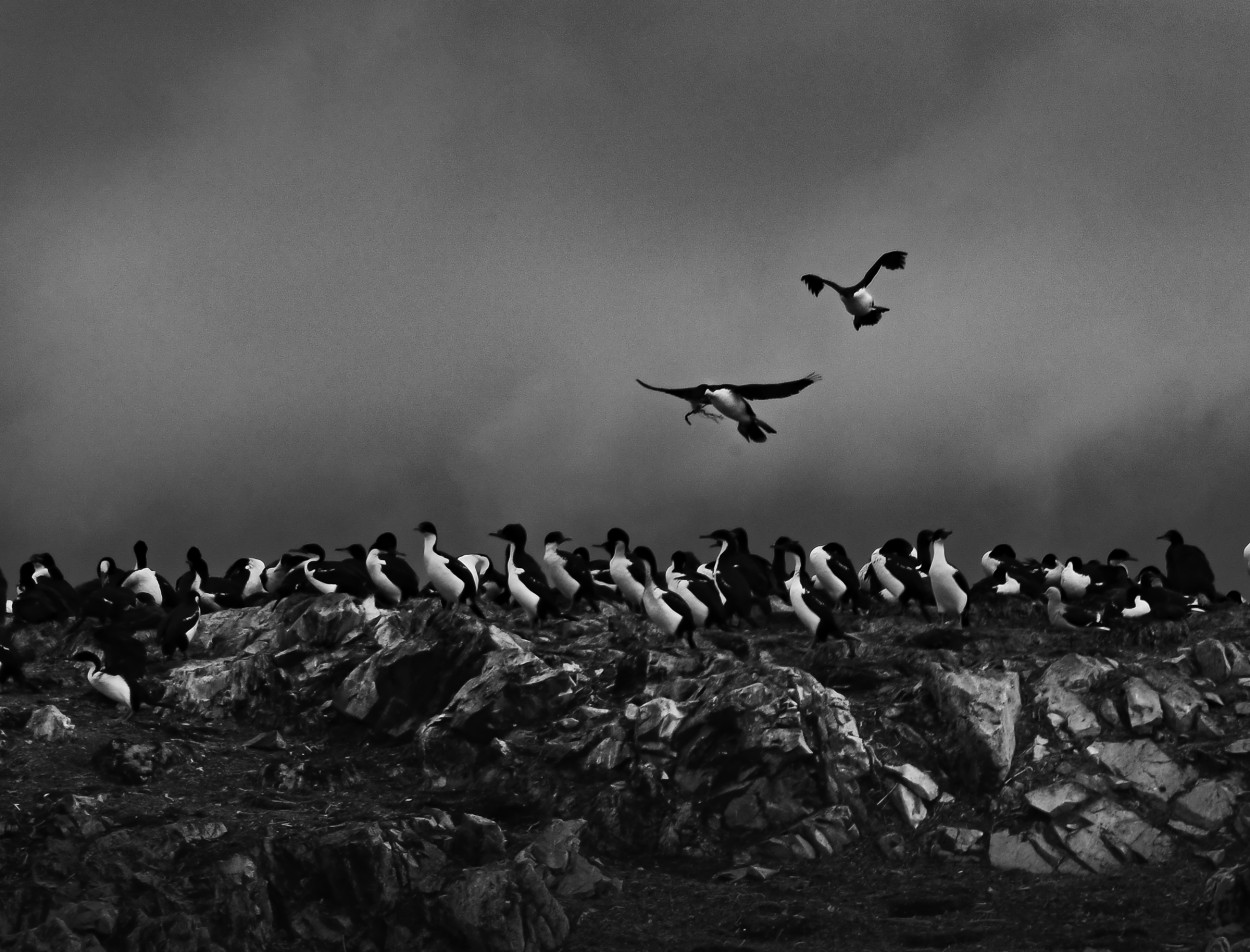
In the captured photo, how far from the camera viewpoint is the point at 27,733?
1087 inches

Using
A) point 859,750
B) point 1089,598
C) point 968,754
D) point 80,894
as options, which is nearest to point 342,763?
point 80,894

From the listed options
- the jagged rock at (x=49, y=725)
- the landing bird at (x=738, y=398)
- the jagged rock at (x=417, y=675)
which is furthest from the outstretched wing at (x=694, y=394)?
the jagged rock at (x=49, y=725)

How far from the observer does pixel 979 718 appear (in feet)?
85.9

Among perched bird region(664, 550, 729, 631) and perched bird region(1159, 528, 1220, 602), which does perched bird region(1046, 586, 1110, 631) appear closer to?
perched bird region(1159, 528, 1220, 602)

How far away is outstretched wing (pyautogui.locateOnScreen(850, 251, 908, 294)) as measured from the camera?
32812 mm

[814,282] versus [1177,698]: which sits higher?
[814,282]

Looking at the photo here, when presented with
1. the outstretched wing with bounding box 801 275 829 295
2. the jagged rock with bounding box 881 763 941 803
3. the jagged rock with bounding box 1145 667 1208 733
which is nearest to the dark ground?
the jagged rock with bounding box 881 763 941 803

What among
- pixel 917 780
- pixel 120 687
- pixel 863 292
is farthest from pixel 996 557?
pixel 120 687

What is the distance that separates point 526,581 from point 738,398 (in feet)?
19.6

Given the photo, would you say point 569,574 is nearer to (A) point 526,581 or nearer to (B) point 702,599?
(A) point 526,581

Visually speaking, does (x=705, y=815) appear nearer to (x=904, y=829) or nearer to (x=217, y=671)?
(x=904, y=829)

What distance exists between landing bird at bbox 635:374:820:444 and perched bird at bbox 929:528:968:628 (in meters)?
Result: 4.64

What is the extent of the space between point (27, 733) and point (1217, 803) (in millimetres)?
19501

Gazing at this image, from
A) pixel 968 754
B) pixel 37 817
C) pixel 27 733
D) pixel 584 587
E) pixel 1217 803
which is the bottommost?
pixel 1217 803
